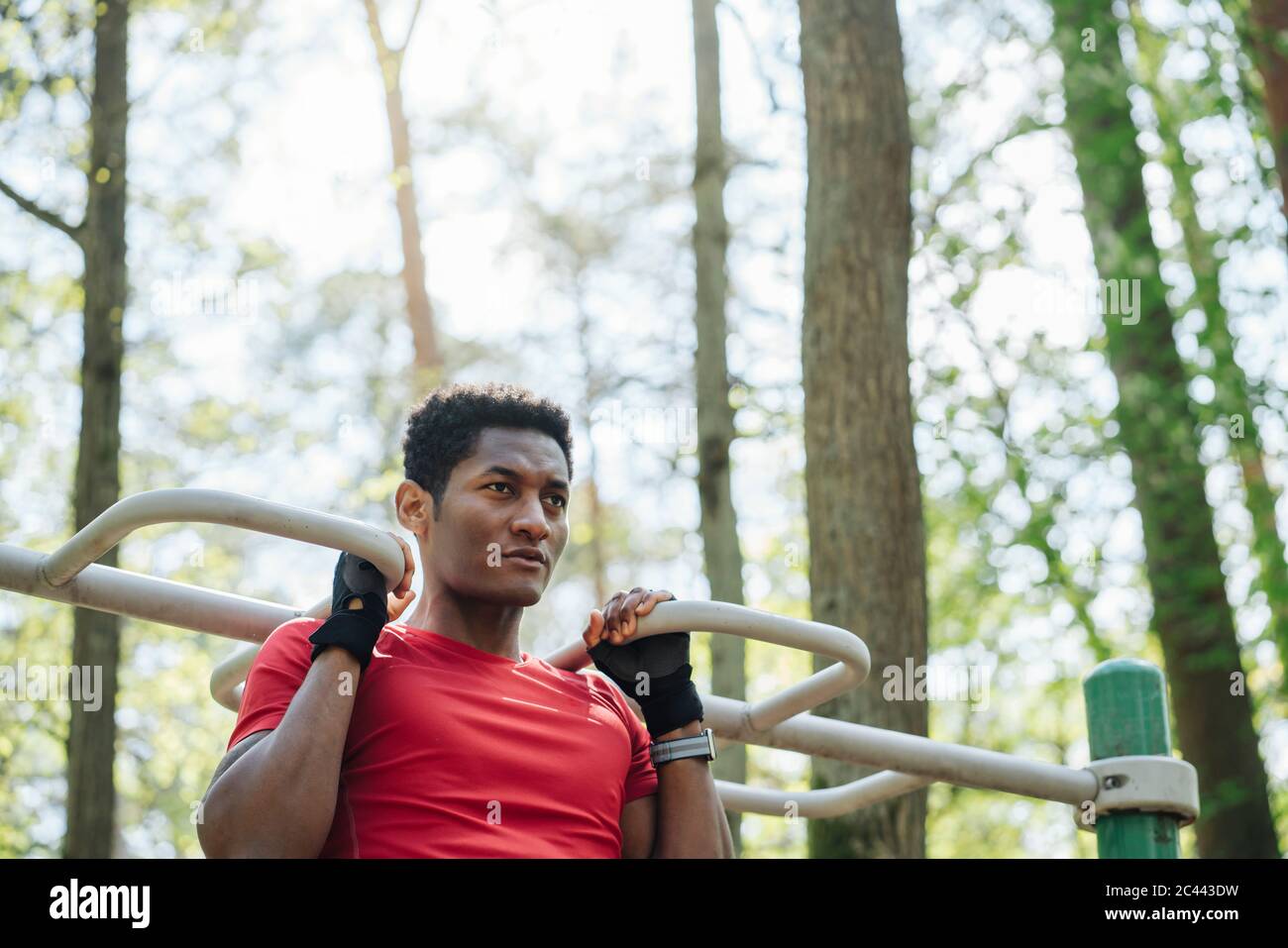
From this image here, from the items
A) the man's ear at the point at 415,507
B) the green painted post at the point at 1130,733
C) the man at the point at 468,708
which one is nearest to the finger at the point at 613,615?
the man at the point at 468,708

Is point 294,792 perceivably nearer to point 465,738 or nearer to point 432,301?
point 465,738

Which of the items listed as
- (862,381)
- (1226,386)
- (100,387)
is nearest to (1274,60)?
(1226,386)

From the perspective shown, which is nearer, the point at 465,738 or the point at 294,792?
the point at 294,792

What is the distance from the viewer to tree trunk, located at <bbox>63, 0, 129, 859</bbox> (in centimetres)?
514

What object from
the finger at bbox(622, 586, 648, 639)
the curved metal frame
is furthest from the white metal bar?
the finger at bbox(622, 586, 648, 639)

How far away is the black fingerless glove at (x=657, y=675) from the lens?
7.18ft

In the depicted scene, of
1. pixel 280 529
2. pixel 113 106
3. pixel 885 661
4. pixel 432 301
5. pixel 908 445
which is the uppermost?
pixel 432 301

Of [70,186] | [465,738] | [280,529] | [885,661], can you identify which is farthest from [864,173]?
[70,186]

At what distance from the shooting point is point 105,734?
5184 millimetres

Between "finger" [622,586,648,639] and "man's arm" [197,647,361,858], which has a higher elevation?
"finger" [622,586,648,639]

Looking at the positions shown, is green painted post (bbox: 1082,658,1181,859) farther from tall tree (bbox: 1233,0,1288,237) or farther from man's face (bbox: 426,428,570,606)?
tall tree (bbox: 1233,0,1288,237)

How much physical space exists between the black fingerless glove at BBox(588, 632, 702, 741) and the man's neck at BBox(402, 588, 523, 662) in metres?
0.23

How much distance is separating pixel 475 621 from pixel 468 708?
0.26 m
